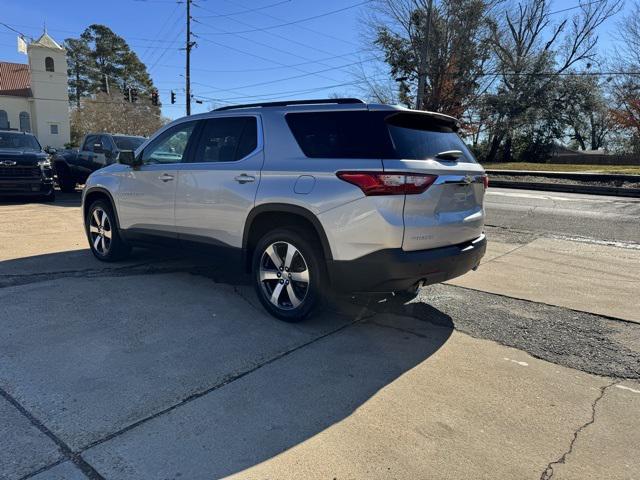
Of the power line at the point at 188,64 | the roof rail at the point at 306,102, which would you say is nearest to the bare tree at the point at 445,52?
the power line at the point at 188,64

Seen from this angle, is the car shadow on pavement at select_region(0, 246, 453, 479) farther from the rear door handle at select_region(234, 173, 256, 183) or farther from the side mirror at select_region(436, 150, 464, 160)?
the side mirror at select_region(436, 150, 464, 160)

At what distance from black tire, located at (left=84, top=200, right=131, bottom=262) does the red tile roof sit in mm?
60440

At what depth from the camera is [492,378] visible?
11.2ft

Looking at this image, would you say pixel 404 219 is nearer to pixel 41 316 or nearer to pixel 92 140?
pixel 41 316

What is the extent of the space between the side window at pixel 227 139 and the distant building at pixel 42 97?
58553 mm

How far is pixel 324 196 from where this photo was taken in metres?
3.82

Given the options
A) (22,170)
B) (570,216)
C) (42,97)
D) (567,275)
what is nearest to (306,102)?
(567,275)

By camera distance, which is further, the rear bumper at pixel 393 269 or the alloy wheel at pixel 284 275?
the alloy wheel at pixel 284 275

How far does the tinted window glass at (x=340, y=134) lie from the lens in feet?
12.3

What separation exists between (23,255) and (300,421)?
5545mm

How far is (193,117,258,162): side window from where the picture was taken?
15.1ft

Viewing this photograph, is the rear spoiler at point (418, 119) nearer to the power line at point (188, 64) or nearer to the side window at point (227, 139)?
the side window at point (227, 139)

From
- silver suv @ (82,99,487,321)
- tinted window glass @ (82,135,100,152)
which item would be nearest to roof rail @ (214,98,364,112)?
silver suv @ (82,99,487,321)

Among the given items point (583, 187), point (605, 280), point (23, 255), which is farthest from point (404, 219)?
point (583, 187)
